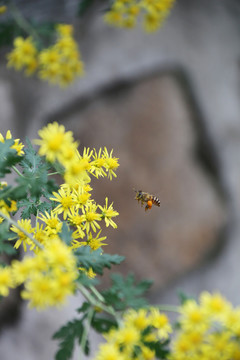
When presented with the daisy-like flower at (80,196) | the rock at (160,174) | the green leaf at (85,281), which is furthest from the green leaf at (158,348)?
the rock at (160,174)

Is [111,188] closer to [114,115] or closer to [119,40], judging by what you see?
[114,115]

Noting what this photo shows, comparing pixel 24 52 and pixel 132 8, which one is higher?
pixel 132 8

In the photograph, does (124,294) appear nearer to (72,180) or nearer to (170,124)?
(72,180)

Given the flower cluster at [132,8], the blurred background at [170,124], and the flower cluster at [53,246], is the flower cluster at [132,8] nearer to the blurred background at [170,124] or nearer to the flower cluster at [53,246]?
the blurred background at [170,124]

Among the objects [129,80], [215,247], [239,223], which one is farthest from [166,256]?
[129,80]

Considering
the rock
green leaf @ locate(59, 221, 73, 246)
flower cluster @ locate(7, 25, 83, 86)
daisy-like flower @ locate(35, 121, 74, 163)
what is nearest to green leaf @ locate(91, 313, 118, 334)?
green leaf @ locate(59, 221, 73, 246)

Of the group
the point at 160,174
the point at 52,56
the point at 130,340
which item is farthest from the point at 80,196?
the point at 160,174

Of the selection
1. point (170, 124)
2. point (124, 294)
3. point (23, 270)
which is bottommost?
point (23, 270)
